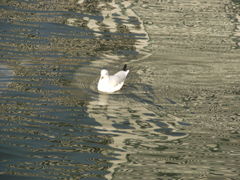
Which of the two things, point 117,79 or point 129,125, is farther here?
point 117,79

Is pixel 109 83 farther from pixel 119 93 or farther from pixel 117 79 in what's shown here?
pixel 119 93

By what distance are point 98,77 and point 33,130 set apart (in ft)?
13.8

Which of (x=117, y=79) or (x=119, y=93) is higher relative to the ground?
(x=117, y=79)

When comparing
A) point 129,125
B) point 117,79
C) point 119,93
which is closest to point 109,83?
point 117,79

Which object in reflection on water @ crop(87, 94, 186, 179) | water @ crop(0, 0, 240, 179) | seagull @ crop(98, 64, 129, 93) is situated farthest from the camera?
seagull @ crop(98, 64, 129, 93)

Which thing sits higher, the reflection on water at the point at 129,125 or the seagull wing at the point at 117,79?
the seagull wing at the point at 117,79

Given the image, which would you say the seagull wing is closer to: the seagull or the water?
the seagull

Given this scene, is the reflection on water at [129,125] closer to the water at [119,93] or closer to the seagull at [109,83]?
Result: the water at [119,93]

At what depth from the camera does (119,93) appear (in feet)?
50.4

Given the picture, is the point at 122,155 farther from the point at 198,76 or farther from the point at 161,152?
the point at 198,76

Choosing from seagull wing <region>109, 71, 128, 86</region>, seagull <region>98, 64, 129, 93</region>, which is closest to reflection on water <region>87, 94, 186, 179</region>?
seagull <region>98, 64, 129, 93</region>

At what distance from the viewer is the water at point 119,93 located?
445 inches

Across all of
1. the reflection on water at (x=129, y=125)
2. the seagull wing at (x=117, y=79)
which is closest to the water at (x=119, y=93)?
the reflection on water at (x=129, y=125)

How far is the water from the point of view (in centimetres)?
1130
